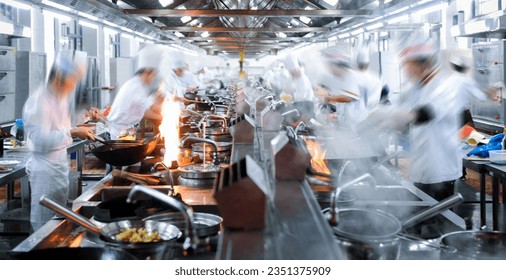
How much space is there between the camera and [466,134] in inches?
165

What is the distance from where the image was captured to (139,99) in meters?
4.37

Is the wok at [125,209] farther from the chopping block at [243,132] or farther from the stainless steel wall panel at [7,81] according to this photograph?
the stainless steel wall panel at [7,81]

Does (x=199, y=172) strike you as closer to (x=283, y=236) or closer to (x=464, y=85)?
(x=283, y=236)

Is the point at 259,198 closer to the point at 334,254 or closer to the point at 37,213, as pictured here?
the point at 334,254

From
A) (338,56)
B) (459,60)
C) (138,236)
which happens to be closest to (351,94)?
(338,56)

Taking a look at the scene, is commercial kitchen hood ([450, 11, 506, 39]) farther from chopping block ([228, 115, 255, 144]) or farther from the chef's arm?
chopping block ([228, 115, 255, 144])

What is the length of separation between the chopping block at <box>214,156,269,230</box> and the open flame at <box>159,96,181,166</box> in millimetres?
1677

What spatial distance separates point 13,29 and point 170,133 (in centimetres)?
284

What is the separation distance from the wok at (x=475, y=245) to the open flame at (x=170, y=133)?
1774 millimetres

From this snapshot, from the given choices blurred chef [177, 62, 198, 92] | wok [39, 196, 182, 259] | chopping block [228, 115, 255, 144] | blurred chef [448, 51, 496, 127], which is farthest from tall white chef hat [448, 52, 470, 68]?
blurred chef [177, 62, 198, 92]

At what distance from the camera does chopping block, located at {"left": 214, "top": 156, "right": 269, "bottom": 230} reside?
1.14 metres

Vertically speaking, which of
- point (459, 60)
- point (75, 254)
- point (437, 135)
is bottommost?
point (75, 254)

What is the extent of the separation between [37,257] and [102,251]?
169 millimetres
